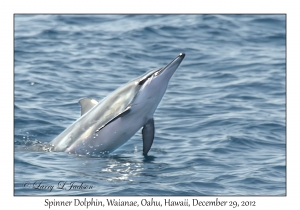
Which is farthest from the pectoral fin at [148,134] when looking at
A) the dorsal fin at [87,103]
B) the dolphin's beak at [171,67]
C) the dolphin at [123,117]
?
the dorsal fin at [87,103]

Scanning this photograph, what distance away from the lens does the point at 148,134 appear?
13773 mm

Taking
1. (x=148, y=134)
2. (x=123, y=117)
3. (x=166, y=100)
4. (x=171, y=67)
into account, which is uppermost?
(x=171, y=67)

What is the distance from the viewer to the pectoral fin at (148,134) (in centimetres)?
1373

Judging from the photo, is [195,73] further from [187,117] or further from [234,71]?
[187,117]

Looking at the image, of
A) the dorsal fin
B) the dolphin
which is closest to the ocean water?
the dolphin

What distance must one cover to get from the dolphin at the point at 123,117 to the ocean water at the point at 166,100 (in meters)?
0.39

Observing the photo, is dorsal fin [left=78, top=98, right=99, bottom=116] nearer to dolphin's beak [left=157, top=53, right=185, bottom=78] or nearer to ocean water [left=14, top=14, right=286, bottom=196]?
ocean water [left=14, top=14, right=286, bottom=196]

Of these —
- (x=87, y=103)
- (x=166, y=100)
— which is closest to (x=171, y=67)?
(x=87, y=103)

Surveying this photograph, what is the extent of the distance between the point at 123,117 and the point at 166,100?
5.70 metres

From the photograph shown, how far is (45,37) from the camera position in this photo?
25.9 meters

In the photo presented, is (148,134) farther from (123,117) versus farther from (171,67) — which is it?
(171,67)

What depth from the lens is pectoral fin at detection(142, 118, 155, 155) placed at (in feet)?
45.1

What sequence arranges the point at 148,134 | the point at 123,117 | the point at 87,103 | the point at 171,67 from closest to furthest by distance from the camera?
1. the point at 171,67
2. the point at 123,117
3. the point at 148,134
4. the point at 87,103

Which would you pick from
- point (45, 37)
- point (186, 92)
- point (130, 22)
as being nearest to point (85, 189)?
point (186, 92)
